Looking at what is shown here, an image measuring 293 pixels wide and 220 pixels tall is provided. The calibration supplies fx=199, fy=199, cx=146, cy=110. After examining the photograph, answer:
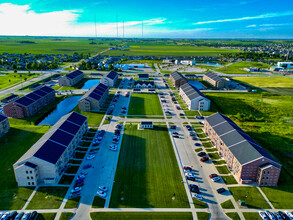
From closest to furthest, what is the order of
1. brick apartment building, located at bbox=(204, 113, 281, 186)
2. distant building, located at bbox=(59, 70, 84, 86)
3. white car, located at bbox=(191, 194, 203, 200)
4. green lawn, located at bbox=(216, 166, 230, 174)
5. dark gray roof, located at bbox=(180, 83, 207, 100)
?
1. white car, located at bbox=(191, 194, 203, 200)
2. brick apartment building, located at bbox=(204, 113, 281, 186)
3. green lawn, located at bbox=(216, 166, 230, 174)
4. dark gray roof, located at bbox=(180, 83, 207, 100)
5. distant building, located at bbox=(59, 70, 84, 86)

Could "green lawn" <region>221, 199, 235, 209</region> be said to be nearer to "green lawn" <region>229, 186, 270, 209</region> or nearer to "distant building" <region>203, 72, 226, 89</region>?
"green lawn" <region>229, 186, 270, 209</region>

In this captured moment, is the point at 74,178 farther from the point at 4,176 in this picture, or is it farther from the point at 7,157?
the point at 7,157

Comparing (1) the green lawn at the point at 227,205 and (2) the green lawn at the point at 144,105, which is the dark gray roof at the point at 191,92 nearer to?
(2) the green lawn at the point at 144,105

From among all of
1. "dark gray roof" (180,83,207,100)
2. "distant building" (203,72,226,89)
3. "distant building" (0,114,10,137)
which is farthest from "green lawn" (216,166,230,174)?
"distant building" (203,72,226,89)

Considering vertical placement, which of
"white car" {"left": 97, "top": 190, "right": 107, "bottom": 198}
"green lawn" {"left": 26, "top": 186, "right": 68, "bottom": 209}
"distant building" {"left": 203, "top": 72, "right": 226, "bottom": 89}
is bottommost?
"green lawn" {"left": 26, "top": 186, "right": 68, "bottom": 209}

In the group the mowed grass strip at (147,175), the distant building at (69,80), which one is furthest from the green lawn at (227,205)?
the distant building at (69,80)

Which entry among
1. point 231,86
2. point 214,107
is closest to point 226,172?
point 214,107

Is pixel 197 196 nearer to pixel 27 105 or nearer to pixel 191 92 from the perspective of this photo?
pixel 191 92
